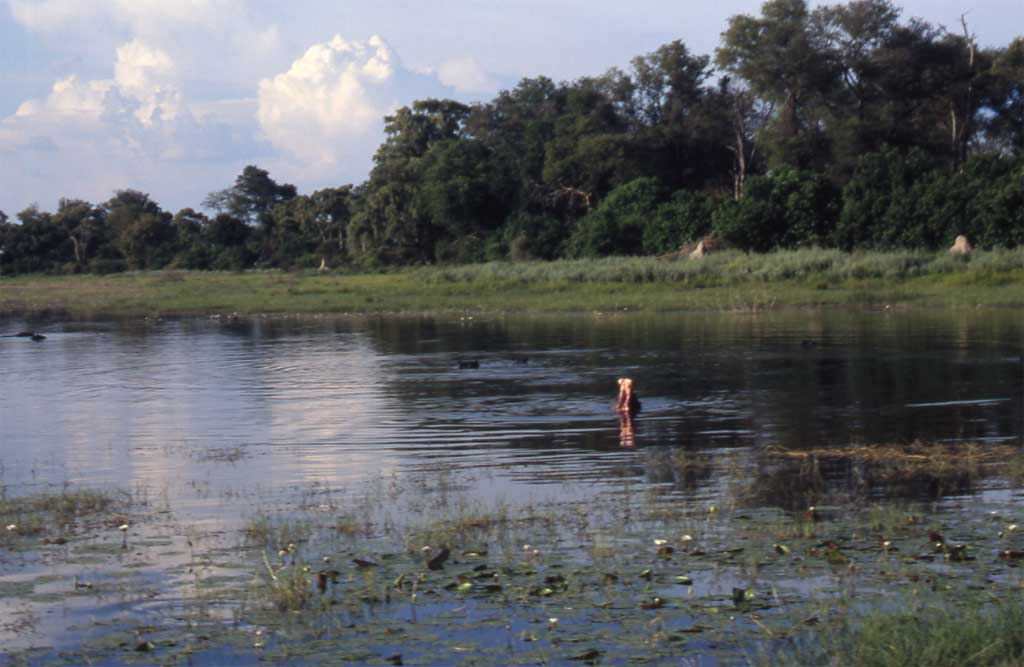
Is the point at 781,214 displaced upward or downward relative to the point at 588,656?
upward

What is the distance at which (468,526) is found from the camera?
1085cm

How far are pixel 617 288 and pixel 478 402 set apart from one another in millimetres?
31919

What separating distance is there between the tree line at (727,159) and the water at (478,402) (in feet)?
68.0

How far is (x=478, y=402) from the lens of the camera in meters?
20.8

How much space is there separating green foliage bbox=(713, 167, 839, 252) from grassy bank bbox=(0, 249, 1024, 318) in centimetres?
303

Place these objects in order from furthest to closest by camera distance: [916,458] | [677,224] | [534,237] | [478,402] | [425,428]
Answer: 1. [534,237]
2. [677,224]
3. [478,402]
4. [425,428]
5. [916,458]

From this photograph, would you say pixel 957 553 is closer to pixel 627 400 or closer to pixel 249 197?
pixel 627 400

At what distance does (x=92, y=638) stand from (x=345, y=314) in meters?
42.2

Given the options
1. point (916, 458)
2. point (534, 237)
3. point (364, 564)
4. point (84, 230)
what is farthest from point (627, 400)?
point (84, 230)

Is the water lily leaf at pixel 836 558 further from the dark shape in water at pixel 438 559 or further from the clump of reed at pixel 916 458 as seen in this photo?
the clump of reed at pixel 916 458

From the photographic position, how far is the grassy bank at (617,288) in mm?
45688

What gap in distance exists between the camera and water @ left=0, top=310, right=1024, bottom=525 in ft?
48.3

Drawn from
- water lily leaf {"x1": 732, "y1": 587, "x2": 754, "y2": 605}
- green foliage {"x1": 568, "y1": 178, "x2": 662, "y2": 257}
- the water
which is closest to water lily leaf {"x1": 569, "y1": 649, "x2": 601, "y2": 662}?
water lily leaf {"x1": 732, "y1": 587, "x2": 754, "y2": 605}

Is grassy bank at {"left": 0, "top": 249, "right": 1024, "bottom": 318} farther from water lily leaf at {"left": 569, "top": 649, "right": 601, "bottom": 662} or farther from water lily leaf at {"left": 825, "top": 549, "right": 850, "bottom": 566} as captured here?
water lily leaf at {"left": 569, "top": 649, "right": 601, "bottom": 662}
